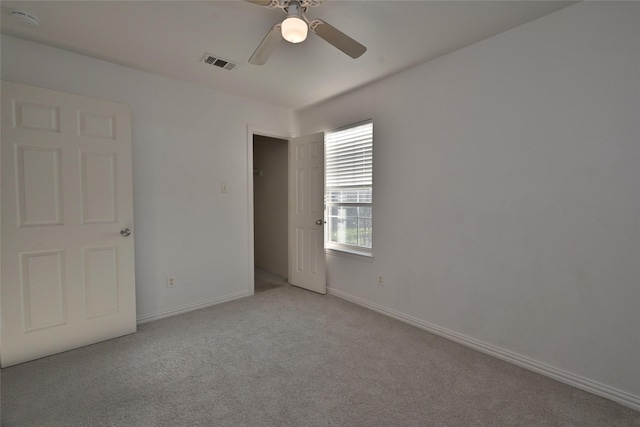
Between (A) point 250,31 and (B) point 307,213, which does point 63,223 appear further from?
(B) point 307,213

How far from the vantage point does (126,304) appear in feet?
8.58

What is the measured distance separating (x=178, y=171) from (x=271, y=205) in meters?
1.94

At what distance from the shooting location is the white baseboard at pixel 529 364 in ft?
5.81

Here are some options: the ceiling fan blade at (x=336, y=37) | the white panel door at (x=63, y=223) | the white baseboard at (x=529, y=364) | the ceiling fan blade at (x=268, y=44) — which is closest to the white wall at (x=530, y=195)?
the white baseboard at (x=529, y=364)

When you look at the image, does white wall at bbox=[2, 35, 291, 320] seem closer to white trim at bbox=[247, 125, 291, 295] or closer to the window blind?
white trim at bbox=[247, 125, 291, 295]

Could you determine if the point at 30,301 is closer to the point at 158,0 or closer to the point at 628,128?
the point at 158,0

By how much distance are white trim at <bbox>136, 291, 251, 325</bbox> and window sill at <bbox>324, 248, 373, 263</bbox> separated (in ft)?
3.95

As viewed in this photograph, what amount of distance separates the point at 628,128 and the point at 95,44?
3.88 meters

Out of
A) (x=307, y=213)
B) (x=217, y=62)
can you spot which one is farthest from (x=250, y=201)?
(x=217, y=62)

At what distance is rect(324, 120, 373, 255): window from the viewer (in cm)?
332

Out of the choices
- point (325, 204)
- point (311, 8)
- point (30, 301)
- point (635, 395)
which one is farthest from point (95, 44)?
point (635, 395)

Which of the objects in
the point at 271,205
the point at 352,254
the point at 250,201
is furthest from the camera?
the point at 271,205

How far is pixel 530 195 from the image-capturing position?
2100 mm

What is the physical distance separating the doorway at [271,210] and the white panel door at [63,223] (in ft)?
6.54
